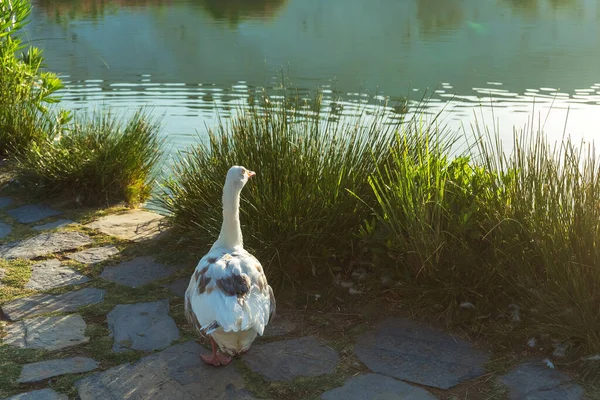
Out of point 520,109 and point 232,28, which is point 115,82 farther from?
point 232,28

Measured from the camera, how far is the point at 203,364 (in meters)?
2.90

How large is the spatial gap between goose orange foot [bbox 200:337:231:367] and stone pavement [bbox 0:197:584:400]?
0.03 m

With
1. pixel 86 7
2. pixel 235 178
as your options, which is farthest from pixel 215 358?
pixel 86 7

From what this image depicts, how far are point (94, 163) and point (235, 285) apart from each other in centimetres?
282

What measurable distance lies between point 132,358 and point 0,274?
1.38 metres

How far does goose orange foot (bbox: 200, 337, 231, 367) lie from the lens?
2.85 m

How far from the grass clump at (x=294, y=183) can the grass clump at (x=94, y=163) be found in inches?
51.6

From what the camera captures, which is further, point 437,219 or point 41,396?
point 437,219

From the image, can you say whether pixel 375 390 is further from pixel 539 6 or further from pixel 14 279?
pixel 539 6

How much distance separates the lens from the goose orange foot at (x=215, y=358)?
2.85 m

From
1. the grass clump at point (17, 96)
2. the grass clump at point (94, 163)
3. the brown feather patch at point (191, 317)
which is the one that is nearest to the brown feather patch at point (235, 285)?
the brown feather patch at point (191, 317)

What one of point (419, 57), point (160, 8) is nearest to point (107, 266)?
point (419, 57)

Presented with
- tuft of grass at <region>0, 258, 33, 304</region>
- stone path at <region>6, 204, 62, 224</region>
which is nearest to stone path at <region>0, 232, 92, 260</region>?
tuft of grass at <region>0, 258, 33, 304</region>

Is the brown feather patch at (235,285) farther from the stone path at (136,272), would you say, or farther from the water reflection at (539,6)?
the water reflection at (539,6)
